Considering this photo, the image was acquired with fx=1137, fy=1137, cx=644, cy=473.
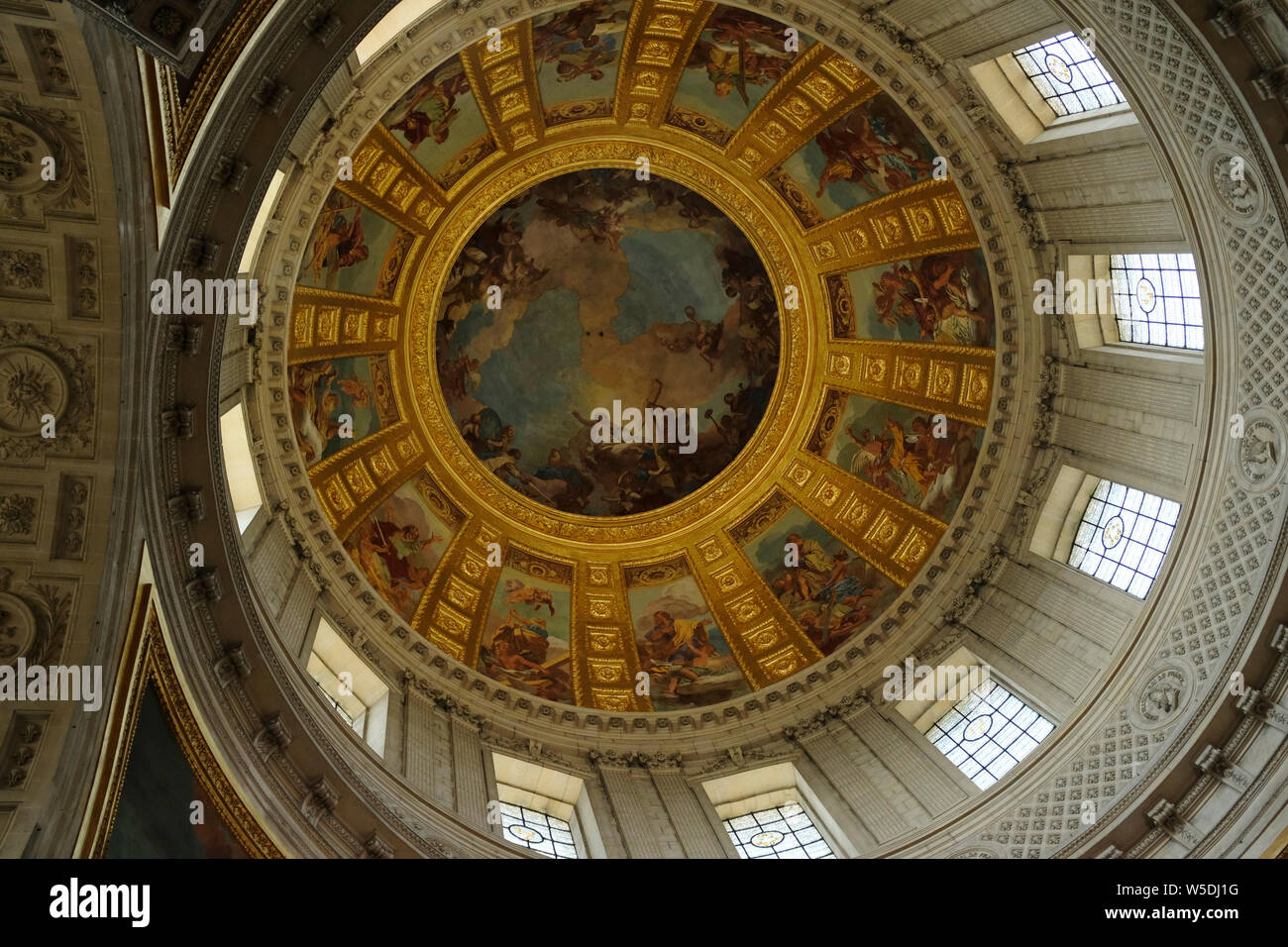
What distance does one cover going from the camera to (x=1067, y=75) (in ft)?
62.2

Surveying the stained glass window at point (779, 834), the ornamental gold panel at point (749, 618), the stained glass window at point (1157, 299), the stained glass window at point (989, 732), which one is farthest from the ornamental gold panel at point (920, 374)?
the stained glass window at point (779, 834)

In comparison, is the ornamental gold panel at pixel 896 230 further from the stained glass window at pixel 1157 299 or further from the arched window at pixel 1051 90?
the stained glass window at pixel 1157 299

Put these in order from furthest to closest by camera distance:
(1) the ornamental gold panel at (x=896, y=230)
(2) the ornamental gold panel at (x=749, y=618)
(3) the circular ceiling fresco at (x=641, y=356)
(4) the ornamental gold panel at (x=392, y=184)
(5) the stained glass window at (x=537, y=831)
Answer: (2) the ornamental gold panel at (x=749, y=618)
(1) the ornamental gold panel at (x=896, y=230)
(3) the circular ceiling fresco at (x=641, y=356)
(4) the ornamental gold panel at (x=392, y=184)
(5) the stained glass window at (x=537, y=831)

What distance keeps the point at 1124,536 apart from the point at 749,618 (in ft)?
28.7

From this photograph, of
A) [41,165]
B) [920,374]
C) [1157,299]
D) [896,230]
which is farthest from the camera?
[920,374]

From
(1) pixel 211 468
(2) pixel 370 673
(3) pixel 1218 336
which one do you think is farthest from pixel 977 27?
(2) pixel 370 673

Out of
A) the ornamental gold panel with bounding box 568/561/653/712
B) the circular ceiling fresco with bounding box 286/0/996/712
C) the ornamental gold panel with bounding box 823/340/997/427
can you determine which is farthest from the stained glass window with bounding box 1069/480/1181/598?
the ornamental gold panel with bounding box 568/561/653/712

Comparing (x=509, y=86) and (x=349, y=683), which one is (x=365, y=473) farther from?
(x=509, y=86)

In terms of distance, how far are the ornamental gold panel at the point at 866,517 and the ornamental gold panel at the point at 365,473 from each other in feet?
29.4

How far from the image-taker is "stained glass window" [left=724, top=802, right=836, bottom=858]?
2038 cm

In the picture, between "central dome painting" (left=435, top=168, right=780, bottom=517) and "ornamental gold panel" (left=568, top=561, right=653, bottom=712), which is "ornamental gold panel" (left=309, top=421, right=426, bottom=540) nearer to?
"central dome painting" (left=435, top=168, right=780, bottom=517)

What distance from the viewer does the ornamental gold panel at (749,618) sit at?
82.1 ft

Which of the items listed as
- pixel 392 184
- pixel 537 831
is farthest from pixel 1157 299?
pixel 392 184

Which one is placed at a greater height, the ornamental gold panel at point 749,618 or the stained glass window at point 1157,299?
the stained glass window at point 1157,299
